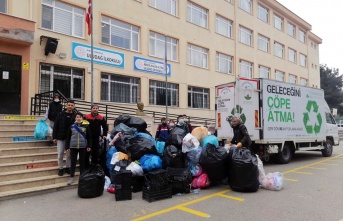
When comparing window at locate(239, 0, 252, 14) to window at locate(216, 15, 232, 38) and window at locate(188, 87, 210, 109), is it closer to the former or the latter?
window at locate(216, 15, 232, 38)

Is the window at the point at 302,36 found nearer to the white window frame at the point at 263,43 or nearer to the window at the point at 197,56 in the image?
the white window frame at the point at 263,43

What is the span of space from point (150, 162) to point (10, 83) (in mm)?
8126

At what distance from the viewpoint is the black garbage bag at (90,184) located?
19.3 ft

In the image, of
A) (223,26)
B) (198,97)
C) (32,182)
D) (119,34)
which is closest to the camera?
(32,182)

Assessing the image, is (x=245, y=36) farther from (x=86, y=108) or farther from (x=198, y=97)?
(x=86, y=108)

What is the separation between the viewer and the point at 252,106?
984 cm

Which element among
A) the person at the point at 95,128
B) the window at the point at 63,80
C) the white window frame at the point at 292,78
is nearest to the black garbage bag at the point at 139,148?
the person at the point at 95,128

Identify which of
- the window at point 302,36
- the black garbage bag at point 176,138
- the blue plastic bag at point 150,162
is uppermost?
the window at point 302,36

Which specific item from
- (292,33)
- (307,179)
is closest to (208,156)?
(307,179)

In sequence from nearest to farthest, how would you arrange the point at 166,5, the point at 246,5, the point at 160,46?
the point at 160,46 → the point at 166,5 → the point at 246,5

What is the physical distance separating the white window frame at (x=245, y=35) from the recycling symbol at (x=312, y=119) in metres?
13.8

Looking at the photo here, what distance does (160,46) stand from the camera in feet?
58.4

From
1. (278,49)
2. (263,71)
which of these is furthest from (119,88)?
(278,49)

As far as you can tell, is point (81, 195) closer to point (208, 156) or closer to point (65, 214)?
point (65, 214)
